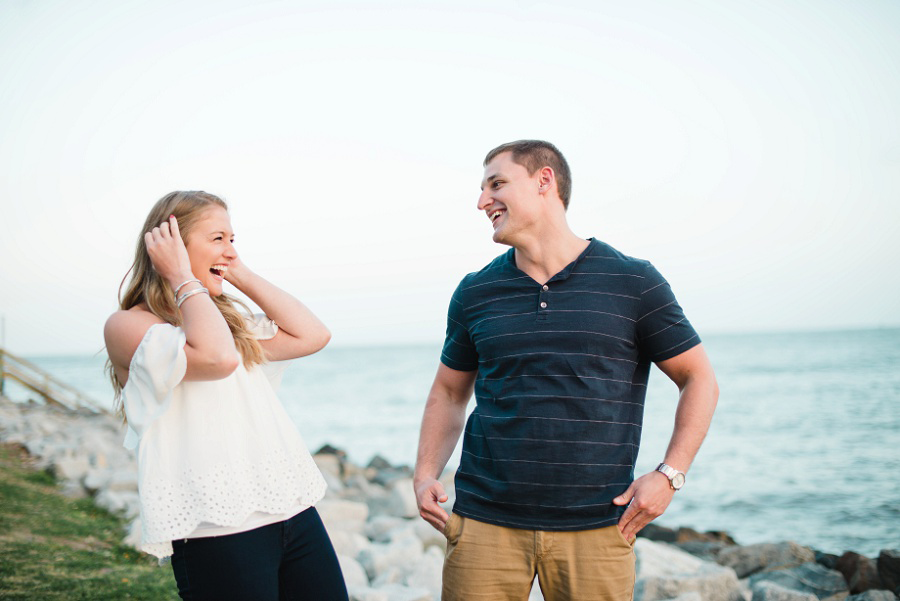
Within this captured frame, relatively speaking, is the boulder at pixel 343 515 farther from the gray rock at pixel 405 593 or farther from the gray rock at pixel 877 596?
the gray rock at pixel 877 596

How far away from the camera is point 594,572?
2836 millimetres

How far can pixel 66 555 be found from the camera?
560 centimetres

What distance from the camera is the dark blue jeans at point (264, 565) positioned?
95.3 inches

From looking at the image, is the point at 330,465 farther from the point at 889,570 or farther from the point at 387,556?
the point at 889,570

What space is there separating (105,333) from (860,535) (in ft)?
33.2

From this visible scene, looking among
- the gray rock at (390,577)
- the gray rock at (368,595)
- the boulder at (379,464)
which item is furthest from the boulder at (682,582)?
the boulder at (379,464)

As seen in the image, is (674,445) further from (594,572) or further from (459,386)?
(459,386)

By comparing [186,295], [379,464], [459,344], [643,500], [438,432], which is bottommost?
[379,464]

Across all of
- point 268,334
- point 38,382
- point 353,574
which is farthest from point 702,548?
point 38,382

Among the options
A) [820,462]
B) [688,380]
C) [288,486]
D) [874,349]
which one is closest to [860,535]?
[820,462]

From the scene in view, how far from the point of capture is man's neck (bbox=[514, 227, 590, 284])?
3.14 m

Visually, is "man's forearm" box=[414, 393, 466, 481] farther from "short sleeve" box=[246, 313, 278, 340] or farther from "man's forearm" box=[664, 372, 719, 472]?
"man's forearm" box=[664, 372, 719, 472]

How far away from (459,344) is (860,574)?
5.28 m

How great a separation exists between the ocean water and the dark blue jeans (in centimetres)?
856
